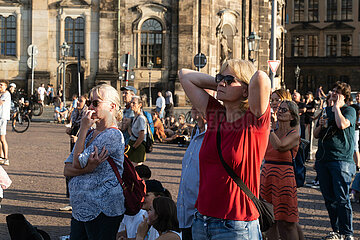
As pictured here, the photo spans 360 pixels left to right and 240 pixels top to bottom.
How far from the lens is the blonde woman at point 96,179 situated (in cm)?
435

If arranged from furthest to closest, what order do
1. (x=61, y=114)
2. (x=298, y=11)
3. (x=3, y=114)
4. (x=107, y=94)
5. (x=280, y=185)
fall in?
(x=298, y=11), (x=61, y=114), (x=3, y=114), (x=280, y=185), (x=107, y=94)

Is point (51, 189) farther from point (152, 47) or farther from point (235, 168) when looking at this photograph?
point (152, 47)

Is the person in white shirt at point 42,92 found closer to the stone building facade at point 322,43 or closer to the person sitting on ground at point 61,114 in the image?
the person sitting on ground at point 61,114

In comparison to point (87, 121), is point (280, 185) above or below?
below

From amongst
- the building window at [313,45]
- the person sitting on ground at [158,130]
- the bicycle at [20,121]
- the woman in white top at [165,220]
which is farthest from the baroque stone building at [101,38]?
the building window at [313,45]

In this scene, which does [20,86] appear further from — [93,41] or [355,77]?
[355,77]

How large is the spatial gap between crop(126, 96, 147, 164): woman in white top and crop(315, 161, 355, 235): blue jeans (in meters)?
2.88

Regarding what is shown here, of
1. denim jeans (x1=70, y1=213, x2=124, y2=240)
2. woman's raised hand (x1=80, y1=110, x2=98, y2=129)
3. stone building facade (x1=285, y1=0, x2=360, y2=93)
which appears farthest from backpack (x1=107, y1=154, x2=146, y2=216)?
stone building facade (x1=285, y1=0, x2=360, y2=93)

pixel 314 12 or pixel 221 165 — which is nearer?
pixel 221 165

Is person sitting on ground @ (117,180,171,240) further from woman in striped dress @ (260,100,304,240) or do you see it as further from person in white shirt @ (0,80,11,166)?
person in white shirt @ (0,80,11,166)

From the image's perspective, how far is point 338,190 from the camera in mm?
7008

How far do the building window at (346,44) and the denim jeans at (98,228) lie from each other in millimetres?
67891

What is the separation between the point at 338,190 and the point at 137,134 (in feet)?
10.8

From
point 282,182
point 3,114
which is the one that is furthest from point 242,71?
point 3,114
